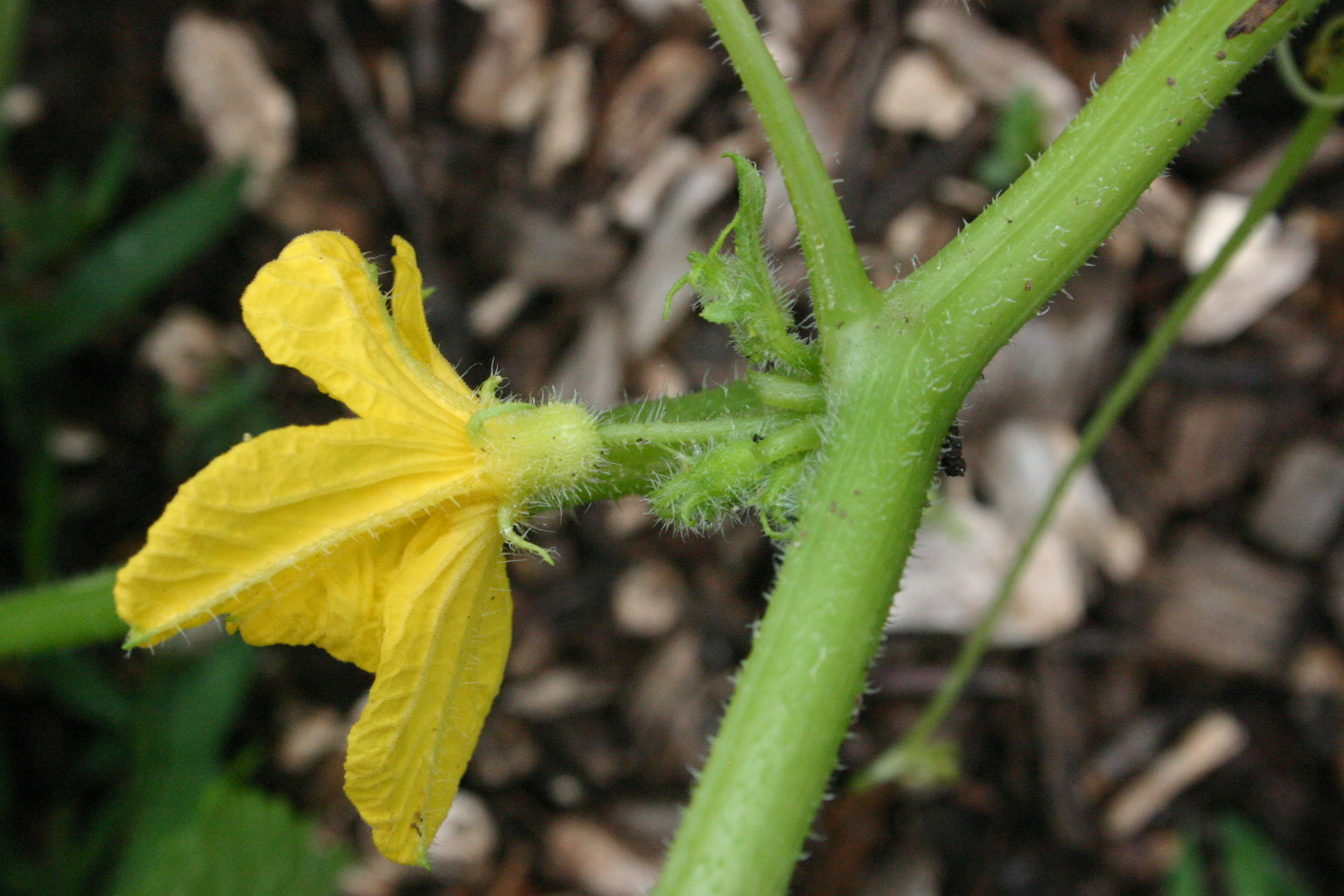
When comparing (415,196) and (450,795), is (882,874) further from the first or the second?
(415,196)

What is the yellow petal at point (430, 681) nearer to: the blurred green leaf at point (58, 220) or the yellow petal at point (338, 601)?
the yellow petal at point (338, 601)

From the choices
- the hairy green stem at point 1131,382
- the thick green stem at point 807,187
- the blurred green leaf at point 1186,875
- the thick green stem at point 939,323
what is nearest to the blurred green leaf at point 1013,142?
the hairy green stem at point 1131,382

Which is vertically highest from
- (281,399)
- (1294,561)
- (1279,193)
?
(1279,193)

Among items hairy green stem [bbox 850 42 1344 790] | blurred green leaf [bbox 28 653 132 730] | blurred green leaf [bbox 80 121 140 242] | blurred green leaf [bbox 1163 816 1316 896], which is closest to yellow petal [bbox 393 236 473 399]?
hairy green stem [bbox 850 42 1344 790]

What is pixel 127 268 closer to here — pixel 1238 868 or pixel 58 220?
pixel 58 220

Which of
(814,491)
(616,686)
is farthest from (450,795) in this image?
(616,686)

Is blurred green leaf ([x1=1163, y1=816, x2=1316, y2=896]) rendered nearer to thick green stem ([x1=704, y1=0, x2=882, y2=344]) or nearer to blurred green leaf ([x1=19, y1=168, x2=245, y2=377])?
thick green stem ([x1=704, y1=0, x2=882, y2=344])
